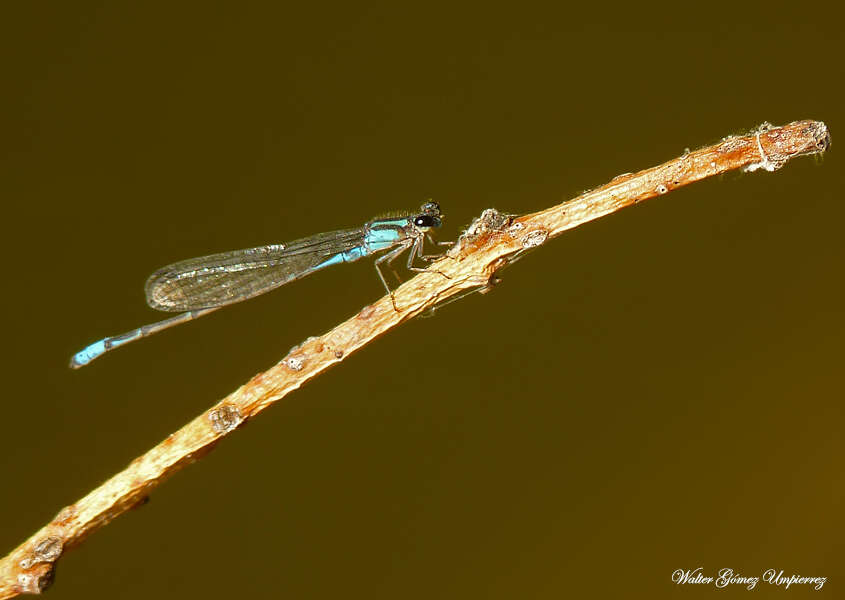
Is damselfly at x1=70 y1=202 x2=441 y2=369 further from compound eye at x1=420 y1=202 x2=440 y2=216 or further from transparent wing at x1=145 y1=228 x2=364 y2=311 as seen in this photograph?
compound eye at x1=420 y1=202 x2=440 y2=216

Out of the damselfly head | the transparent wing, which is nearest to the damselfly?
the transparent wing

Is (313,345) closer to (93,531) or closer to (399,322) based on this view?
(399,322)

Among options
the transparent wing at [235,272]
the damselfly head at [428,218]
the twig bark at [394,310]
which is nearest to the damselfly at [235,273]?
the transparent wing at [235,272]

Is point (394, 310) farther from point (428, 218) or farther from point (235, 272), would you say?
point (235, 272)

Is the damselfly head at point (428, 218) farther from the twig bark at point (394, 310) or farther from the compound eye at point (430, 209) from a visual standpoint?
the twig bark at point (394, 310)

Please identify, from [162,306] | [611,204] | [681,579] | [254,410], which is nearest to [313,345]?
[254,410]

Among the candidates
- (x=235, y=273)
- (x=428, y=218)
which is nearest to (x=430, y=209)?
(x=428, y=218)

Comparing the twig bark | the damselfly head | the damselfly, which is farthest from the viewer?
the damselfly
